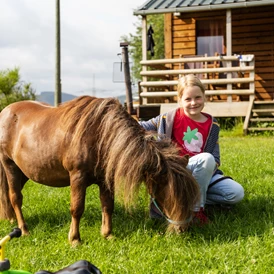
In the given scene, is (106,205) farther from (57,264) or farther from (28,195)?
(28,195)

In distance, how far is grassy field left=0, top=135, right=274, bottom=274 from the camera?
10.9ft

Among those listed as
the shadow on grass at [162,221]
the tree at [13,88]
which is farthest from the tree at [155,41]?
the shadow on grass at [162,221]

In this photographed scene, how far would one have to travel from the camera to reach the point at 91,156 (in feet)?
12.2

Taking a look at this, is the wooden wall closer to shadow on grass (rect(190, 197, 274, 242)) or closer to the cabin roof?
the cabin roof

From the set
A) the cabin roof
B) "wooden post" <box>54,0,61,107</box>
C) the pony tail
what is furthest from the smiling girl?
"wooden post" <box>54,0,61,107</box>

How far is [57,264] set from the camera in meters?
3.44

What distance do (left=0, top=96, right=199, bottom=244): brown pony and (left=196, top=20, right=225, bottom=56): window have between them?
40.9 feet

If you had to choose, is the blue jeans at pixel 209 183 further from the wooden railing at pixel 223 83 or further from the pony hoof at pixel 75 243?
the wooden railing at pixel 223 83

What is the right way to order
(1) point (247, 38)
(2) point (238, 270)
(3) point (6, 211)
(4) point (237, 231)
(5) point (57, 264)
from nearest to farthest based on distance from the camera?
(2) point (238, 270) → (5) point (57, 264) → (4) point (237, 231) → (3) point (6, 211) → (1) point (247, 38)

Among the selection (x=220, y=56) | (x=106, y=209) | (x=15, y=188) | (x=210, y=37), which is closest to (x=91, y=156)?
(x=106, y=209)

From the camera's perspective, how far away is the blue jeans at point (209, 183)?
407cm

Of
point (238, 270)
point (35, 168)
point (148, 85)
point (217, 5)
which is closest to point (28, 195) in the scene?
point (35, 168)

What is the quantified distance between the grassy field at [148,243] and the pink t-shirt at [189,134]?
599 mm

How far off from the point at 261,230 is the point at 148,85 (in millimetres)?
10639
